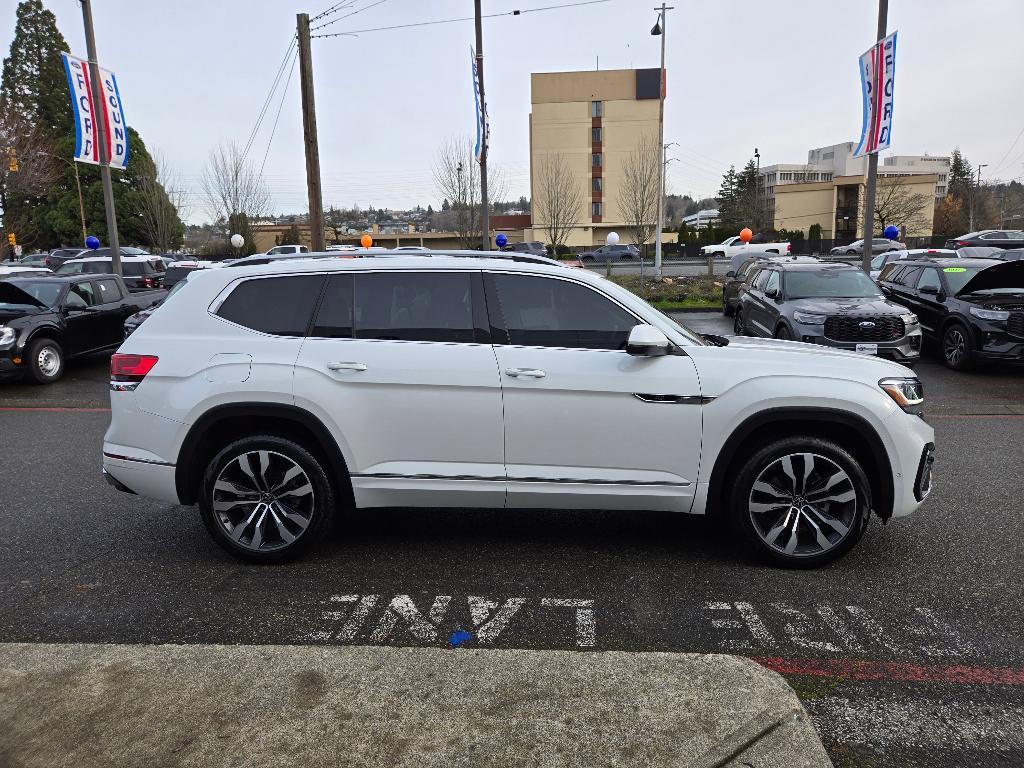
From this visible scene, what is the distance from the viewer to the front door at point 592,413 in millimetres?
4219

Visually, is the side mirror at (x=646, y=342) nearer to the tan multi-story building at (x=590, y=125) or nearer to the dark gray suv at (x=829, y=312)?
the dark gray suv at (x=829, y=312)

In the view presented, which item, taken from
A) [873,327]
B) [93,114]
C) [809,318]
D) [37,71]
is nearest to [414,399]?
[809,318]

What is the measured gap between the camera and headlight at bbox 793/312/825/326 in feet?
34.8

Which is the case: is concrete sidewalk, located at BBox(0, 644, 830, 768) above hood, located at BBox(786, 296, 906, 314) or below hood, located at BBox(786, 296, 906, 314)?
below

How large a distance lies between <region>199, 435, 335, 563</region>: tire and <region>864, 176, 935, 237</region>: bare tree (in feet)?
202

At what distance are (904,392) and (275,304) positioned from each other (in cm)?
372

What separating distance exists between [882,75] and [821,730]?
14.2 m

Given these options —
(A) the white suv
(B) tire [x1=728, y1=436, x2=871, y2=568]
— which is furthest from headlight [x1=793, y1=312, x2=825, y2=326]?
(B) tire [x1=728, y1=436, x2=871, y2=568]

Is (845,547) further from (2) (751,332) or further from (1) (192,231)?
(1) (192,231)

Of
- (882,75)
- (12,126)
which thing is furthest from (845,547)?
(12,126)

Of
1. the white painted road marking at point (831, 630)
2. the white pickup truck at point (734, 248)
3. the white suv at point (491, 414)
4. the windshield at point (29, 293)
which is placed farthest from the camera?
the white pickup truck at point (734, 248)

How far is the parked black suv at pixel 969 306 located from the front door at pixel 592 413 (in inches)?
340

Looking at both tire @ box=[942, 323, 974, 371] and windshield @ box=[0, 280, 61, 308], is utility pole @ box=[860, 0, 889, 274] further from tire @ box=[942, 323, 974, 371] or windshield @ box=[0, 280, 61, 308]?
windshield @ box=[0, 280, 61, 308]

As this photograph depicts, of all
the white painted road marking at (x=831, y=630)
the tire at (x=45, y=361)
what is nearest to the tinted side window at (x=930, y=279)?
the white painted road marking at (x=831, y=630)
